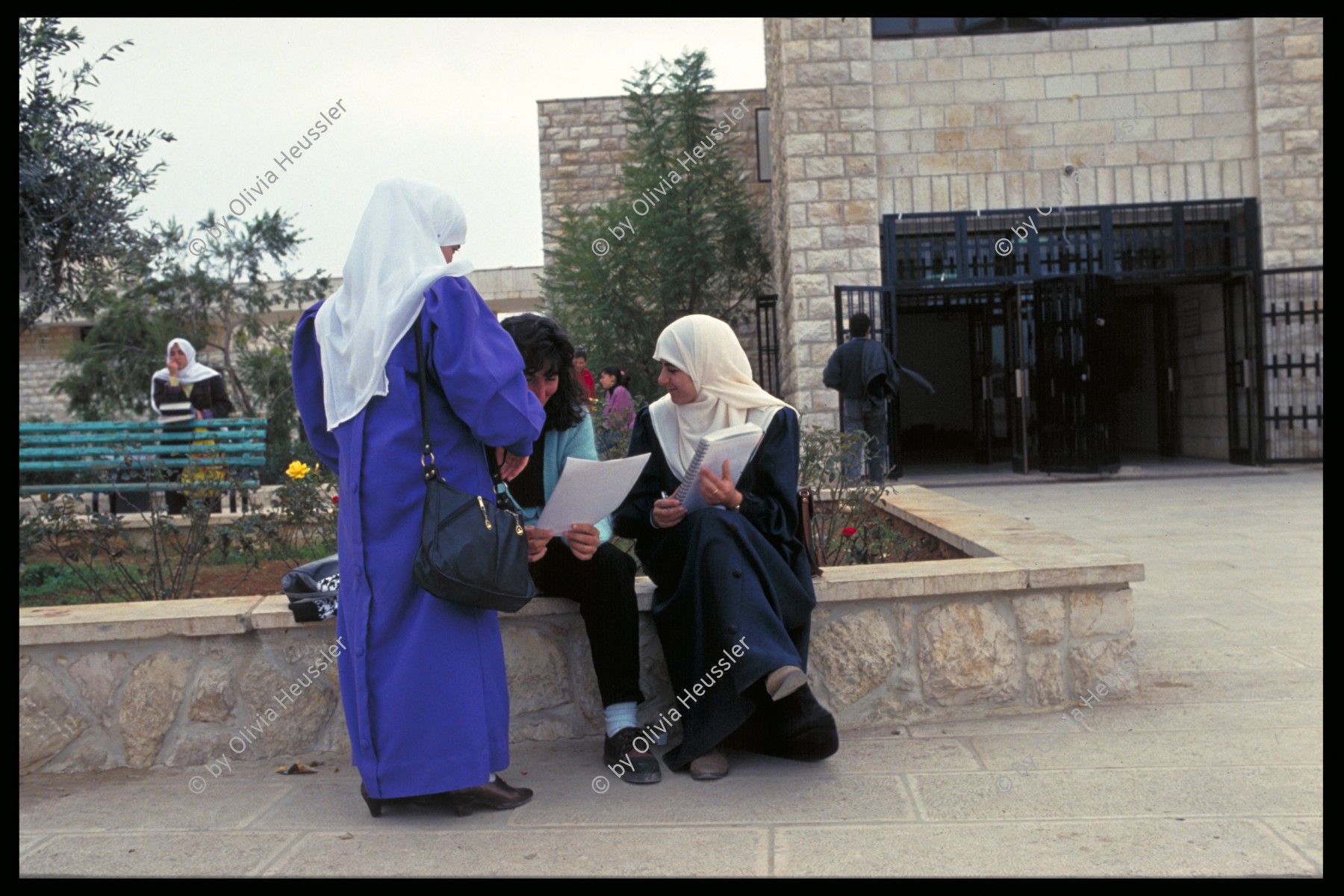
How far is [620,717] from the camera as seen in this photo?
3248 mm

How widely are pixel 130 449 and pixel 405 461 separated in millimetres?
3878

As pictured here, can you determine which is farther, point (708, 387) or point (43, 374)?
point (43, 374)

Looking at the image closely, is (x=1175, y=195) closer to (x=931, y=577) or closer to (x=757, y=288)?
(x=757, y=288)

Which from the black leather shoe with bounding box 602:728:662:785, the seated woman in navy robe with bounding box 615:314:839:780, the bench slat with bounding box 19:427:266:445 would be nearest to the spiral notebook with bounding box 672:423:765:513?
the seated woman in navy robe with bounding box 615:314:839:780

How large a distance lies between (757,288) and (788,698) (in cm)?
1278

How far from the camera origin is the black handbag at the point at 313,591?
3297 millimetres

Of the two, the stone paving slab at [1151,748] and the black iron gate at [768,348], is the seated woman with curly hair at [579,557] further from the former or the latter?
the black iron gate at [768,348]

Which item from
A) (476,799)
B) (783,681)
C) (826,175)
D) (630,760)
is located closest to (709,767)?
(630,760)

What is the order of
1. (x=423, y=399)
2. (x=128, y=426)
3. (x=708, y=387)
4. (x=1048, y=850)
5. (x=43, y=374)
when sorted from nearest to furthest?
(x=1048, y=850) < (x=423, y=399) < (x=708, y=387) < (x=128, y=426) < (x=43, y=374)

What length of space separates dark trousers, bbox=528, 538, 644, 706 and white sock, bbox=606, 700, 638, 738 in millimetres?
16

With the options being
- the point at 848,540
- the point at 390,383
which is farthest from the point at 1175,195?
the point at 390,383

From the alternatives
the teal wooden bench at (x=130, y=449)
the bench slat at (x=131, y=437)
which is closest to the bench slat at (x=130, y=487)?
the teal wooden bench at (x=130, y=449)

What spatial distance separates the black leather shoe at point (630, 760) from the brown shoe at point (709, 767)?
0.33ft

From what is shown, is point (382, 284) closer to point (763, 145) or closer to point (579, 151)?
point (763, 145)
